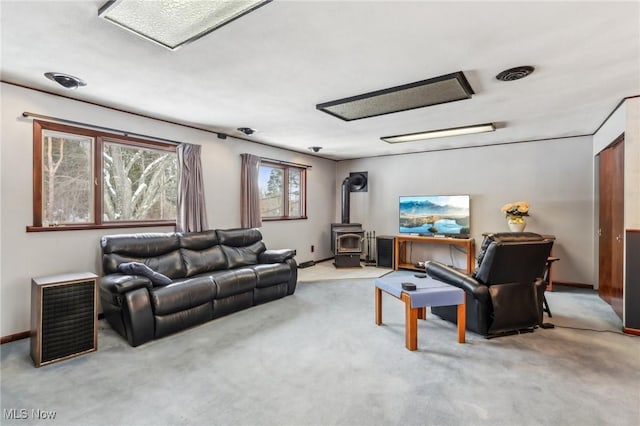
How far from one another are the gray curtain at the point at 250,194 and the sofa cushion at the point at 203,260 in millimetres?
912

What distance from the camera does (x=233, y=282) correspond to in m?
3.55

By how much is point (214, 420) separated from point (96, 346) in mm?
1585

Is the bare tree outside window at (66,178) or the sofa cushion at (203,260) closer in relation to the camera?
the bare tree outside window at (66,178)

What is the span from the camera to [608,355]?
2.59 m

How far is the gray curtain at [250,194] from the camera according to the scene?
16.6ft

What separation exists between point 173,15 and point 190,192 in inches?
107

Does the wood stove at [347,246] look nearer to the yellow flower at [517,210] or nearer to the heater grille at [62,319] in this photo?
the yellow flower at [517,210]

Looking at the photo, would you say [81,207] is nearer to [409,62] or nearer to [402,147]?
[409,62]

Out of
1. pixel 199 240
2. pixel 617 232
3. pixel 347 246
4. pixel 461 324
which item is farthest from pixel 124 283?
pixel 617 232

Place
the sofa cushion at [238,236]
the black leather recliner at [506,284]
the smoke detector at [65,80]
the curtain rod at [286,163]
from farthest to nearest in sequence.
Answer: the curtain rod at [286,163]
the sofa cushion at [238,236]
the black leather recliner at [506,284]
the smoke detector at [65,80]

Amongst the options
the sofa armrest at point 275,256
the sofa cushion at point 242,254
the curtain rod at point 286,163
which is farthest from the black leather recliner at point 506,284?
the curtain rod at point 286,163

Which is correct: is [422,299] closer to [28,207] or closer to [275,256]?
[275,256]

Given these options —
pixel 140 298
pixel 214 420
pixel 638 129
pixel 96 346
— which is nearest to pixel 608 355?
pixel 638 129

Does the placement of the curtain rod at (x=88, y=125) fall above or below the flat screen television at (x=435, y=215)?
above
